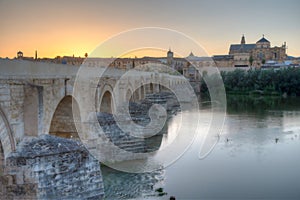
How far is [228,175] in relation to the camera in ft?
24.2

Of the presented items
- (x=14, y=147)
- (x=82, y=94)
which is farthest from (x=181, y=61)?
(x=14, y=147)

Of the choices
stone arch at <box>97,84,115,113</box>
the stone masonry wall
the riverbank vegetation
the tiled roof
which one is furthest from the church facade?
the stone masonry wall

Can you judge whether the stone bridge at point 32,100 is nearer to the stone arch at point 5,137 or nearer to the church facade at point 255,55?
the stone arch at point 5,137

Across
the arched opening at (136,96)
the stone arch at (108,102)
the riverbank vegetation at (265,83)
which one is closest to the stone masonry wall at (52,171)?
the stone arch at (108,102)

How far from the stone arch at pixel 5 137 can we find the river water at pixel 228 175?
1.80 m

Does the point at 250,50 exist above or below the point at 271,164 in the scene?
above

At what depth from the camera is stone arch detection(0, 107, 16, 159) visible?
4.80m

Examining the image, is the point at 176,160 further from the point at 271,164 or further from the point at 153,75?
the point at 153,75

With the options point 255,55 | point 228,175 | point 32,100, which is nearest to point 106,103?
point 228,175

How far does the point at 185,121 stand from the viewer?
15.2m

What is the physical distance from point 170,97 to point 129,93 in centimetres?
845

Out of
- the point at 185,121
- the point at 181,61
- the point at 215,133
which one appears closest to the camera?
the point at 215,133

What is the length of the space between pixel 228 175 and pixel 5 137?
14.1 ft

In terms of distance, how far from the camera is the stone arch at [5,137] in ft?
15.8
